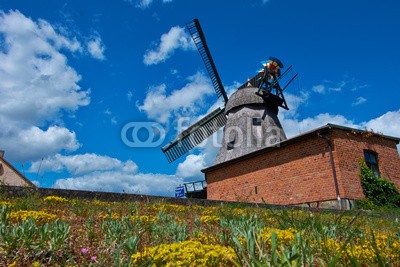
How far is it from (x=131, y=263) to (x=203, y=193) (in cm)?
Result: 2605

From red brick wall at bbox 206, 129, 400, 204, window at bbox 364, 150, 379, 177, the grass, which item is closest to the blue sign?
red brick wall at bbox 206, 129, 400, 204

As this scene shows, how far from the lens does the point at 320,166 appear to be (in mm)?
16188

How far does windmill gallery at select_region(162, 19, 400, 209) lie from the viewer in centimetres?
1573

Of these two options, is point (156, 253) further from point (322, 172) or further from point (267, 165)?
point (267, 165)

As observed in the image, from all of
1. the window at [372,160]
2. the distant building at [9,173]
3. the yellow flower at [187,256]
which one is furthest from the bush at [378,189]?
the distant building at [9,173]

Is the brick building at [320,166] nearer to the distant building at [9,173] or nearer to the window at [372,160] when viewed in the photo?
the window at [372,160]

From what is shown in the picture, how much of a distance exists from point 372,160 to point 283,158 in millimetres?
4739

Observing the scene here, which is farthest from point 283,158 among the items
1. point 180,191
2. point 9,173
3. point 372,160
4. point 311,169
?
point 9,173

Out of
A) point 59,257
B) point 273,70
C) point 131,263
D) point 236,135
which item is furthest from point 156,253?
point 273,70

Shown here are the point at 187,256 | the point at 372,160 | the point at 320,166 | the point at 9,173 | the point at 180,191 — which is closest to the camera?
the point at 187,256

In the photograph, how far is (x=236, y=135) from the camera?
2416 cm

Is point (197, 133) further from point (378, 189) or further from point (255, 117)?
point (378, 189)

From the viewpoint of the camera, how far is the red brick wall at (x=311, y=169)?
1562 centimetres

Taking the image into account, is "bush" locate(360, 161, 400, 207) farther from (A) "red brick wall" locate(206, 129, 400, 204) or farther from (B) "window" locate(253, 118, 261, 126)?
(B) "window" locate(253, 118, 261, 126)
